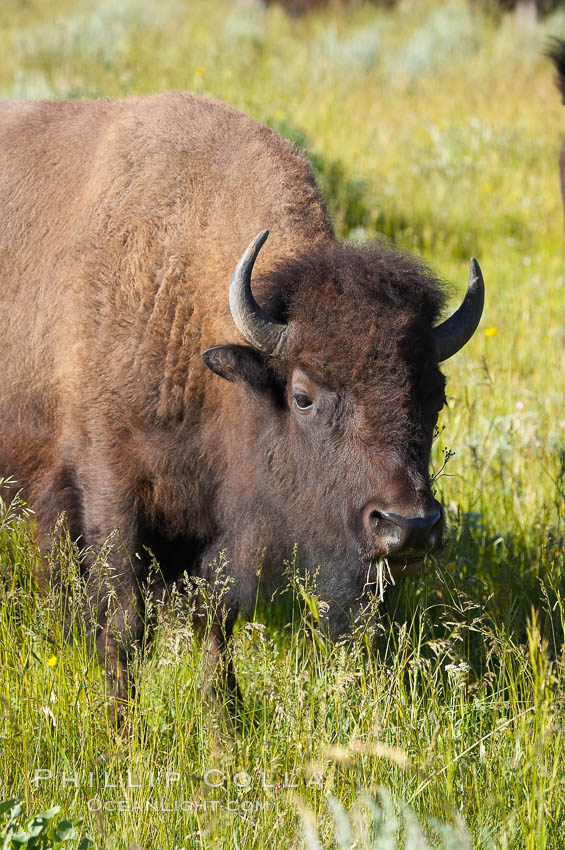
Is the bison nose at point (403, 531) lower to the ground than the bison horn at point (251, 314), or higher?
lower

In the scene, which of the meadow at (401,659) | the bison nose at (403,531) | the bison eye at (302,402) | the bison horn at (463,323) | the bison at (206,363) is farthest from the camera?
the bison horn at (463,323)

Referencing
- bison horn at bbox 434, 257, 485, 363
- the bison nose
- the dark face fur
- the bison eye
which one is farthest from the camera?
bison horn at bbox 434, 257, 485, 363

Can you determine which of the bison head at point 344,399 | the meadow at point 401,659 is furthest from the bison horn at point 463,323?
the meadow at point 401,659

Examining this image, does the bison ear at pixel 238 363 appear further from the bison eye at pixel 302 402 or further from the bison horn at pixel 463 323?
the bison horn at pixel 463 323

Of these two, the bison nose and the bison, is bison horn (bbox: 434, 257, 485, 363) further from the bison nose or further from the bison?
the bison nose

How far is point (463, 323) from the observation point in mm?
3518

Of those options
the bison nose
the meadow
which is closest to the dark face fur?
the bison nose

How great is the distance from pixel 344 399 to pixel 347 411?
42 mm

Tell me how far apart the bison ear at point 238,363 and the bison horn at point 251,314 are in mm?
63

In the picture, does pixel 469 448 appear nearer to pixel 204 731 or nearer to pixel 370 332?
pixel 370 332

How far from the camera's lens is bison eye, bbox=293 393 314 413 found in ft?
10.8

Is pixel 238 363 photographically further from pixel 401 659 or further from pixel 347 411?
pixel 401 659

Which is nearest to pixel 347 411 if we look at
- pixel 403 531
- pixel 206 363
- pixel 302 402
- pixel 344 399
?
pixel 344 399

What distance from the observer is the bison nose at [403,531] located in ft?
9.67
